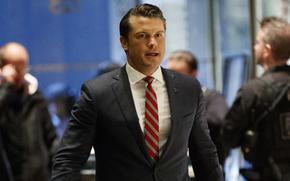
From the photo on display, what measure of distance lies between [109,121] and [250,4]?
437 centimetres

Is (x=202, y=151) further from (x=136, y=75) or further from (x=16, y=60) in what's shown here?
(x=16, y=60)

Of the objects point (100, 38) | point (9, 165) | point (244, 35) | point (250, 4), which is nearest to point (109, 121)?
point (9, 165)

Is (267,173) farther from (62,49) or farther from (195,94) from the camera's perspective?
(62,49)

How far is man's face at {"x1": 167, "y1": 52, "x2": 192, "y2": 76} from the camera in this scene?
577 cm

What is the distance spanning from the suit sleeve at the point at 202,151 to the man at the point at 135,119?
54 mm

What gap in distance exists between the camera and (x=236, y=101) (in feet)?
14.5

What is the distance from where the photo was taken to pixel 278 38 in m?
4.42

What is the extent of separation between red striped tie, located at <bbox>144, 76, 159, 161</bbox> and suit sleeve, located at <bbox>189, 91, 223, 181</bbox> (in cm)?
20

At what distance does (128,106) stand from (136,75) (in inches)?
5.4

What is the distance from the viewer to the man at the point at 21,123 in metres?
5.11

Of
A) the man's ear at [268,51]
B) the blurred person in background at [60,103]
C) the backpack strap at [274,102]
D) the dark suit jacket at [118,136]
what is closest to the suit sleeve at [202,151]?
the dark suit jacket at [118,136]

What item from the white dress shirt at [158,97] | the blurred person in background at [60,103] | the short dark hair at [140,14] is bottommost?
the blurred person in background at [60,103]

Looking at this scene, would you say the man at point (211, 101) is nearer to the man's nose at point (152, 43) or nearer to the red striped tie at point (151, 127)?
the red striped tie at point (151, 127)

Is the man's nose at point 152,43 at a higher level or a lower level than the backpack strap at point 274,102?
higher
